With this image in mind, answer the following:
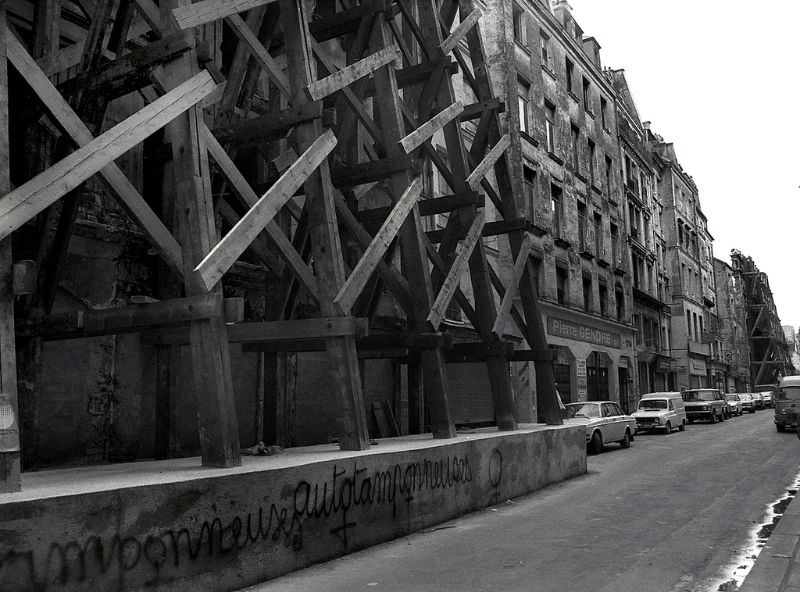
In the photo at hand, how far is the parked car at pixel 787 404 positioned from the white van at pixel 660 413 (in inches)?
129

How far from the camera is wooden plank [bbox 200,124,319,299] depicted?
699 cm

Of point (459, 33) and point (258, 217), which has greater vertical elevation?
point (459, 33)

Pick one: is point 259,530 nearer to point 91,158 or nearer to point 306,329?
point 306,329

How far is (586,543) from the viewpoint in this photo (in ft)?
23.8

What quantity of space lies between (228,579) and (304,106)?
4873mm

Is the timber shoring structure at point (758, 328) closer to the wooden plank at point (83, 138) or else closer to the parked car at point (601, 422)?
the parked car at point (601, 422)

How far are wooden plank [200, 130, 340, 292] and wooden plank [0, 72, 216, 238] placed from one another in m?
1.07

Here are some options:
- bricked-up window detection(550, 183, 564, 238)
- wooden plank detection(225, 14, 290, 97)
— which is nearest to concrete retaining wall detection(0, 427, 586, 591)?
wooden plank detection(225, 14, 290, 97)

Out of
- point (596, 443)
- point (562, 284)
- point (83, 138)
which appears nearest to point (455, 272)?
point (83, 138)

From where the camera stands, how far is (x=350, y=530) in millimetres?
6770

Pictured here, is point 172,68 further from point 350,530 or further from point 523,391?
point 523,391

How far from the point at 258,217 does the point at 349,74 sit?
2.95m

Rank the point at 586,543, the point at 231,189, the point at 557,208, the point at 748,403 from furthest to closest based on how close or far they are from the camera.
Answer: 1. the point at 748,403
2. the point at 557,208
3. the point at 231,189
4. the point at 586,543

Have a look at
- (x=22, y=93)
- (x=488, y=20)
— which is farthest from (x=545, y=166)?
(x=22, y=93)
